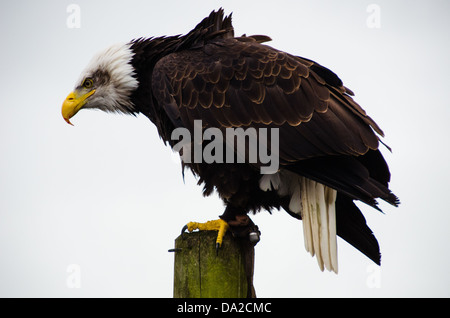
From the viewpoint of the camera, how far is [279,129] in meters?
4.80

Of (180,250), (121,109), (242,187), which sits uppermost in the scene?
(121,109)

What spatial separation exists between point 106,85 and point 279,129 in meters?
1.71

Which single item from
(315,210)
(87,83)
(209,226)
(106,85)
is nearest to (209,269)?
(209,226)

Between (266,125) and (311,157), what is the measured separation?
44 centimetres

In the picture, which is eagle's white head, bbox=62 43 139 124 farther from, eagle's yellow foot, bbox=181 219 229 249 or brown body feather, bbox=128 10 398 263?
eagle's yellow foot, bbox=181 219 229 249

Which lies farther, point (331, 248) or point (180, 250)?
point (331, 248)

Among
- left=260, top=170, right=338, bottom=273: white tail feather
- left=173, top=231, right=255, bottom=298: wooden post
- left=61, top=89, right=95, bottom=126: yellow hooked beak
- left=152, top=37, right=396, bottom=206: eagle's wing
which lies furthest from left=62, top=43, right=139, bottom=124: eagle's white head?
left=173, top=231, right=255, bottom=298: wooden post

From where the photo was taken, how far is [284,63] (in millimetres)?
4953

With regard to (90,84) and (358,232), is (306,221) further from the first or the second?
(90,84)

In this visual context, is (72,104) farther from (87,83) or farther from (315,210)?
(315,210)

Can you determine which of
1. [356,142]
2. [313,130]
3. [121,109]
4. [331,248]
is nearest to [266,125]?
[313,130]

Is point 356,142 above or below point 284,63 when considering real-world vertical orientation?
below

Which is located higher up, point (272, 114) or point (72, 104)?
point (72, 104)

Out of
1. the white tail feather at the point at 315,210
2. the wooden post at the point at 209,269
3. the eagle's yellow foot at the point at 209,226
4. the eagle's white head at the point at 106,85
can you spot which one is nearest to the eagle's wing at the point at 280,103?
the white tail feather at the point at 315,210
